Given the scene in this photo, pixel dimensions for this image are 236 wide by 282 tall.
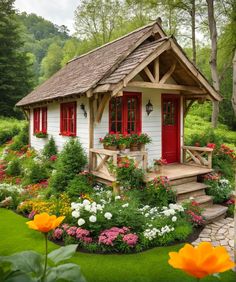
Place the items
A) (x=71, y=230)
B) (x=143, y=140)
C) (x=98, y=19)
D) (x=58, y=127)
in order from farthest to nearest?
(x=98, y=19), (x=58, y=127), (x=143, y=140), (x=71, y=230)

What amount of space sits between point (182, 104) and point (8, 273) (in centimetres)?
993

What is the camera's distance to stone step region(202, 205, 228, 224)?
6.97 metres

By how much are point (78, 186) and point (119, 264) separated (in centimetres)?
327

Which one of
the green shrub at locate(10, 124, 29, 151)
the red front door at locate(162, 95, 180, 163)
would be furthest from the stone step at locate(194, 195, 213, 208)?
the green shrub at locate(10, 124, 29, 151)

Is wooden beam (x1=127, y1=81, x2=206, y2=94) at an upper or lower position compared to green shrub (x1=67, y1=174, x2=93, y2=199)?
upper

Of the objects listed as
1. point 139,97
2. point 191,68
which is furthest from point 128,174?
point 191,68

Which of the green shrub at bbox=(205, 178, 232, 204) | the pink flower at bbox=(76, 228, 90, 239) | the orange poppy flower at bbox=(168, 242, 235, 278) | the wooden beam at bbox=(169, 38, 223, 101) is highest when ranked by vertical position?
the wooden beam at bbox=(169, 38, 223, 101)

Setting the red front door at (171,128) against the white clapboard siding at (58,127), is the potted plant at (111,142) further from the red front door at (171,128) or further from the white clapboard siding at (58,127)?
the red front door at (171,128)

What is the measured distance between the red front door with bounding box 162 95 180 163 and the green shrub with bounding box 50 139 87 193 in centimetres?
316

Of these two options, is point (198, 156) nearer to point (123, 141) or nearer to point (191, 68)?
point (123, 141)

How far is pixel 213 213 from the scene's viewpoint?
23.5 ft

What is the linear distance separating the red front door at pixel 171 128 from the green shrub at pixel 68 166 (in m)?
3.16

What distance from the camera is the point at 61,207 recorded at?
6.65m

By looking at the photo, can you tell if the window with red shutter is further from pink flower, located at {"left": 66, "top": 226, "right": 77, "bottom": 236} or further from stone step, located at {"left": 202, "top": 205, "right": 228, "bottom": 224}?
stone step, located at {"left": 202, "top": 205, "right": 228, "bottom": 224}
